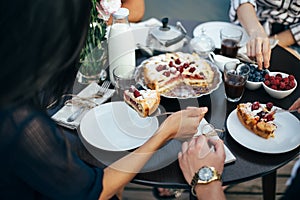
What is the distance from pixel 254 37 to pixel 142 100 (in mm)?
713

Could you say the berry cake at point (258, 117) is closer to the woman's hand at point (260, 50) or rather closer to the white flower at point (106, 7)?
the woman's hand at point (260, 50)

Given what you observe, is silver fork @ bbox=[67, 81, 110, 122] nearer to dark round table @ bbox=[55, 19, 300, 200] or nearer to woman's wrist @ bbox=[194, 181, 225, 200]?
dark round table @ bbox=[55, 19, 300, 200]

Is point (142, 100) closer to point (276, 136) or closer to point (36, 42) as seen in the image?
point (276, 136)

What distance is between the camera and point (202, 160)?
1.30 meters

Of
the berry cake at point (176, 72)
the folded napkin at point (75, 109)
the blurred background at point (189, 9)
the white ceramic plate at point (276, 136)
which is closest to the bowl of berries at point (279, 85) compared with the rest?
the white ceramic plate at point (276, 136)

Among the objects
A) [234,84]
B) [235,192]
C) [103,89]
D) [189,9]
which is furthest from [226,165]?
[189,9]

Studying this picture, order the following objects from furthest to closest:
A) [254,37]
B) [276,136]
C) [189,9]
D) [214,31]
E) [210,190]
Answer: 1. [189,9]
2. [214,31]
3. [254,37]
4. [276,136]
5. [210,190]

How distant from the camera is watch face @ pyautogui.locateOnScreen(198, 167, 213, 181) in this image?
1.26m

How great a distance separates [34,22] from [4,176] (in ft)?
1.45

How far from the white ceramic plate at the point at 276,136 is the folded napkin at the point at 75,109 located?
46 centimetres

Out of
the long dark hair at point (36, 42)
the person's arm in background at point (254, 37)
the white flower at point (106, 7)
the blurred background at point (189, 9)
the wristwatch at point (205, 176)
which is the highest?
the long dark hair at point (36, 42)

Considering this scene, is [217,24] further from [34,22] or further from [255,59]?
[34,22]

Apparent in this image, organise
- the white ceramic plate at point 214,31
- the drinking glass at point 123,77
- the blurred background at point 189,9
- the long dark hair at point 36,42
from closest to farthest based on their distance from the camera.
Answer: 1. the long dark hair at point 36,42
2. the drinking glass at point 123,77
3. the white ceramic plate at point 214,31
4. the blurred background at point 189,9

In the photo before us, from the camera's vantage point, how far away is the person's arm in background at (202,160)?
4.10 ft
